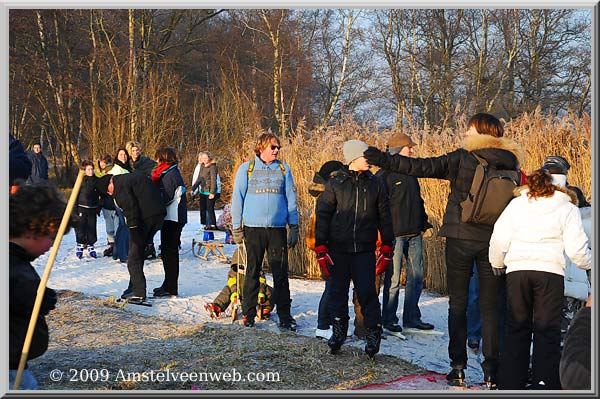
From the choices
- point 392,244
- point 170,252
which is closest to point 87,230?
point 170,252

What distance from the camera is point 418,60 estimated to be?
83.6 feet

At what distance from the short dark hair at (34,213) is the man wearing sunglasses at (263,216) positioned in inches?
149

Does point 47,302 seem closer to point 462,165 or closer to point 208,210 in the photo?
point 462,165

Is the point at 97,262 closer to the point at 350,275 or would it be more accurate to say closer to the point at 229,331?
the point at 229,331

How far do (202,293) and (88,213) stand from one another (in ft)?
11.5

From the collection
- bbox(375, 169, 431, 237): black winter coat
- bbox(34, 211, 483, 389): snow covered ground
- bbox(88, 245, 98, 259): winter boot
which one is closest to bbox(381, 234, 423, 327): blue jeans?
bbox(375, 169, 431, 237): black winter coat

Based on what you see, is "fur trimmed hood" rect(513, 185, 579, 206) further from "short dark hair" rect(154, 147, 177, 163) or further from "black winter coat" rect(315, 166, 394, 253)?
"short dark hair" rect(154, 147, 177, 163)

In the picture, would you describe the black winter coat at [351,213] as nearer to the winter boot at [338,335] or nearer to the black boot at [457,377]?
the winter boot at [338,335]

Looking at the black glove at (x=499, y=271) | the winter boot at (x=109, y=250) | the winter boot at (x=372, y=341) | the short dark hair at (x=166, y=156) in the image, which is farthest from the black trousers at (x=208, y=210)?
the black glove at (x=499, y=271)

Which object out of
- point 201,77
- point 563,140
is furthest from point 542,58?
point 563,140

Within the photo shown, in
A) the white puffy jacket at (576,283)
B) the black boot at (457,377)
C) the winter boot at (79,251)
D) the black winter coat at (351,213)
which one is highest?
the black winter coat at (351,213)

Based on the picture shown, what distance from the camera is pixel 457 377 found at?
215 inches

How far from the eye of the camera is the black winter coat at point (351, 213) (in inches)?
233

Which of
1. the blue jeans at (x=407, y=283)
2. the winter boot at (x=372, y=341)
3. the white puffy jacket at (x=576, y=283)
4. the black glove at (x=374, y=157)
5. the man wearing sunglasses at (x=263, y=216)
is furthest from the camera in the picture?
the blue jeans at (x=407, y=283)
